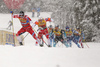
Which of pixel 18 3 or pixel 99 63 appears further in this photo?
pixel 18 3

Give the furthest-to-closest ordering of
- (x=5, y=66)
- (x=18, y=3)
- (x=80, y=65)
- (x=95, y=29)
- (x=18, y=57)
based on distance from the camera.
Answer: (x=18, y=3)
(x=95, y=29)
(x=18, y=57)
(x=80, y=65)
(x=5, y=66)

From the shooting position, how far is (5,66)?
168 inches

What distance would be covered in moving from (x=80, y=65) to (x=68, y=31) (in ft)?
24.4

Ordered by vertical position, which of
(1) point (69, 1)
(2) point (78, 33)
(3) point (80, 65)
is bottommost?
(3) point (80, 65)

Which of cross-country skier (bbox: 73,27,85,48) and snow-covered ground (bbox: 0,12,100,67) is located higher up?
cross-country skier (bbox: 73,27,85,48)

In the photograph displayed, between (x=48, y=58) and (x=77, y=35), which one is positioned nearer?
(x=48, y=58)

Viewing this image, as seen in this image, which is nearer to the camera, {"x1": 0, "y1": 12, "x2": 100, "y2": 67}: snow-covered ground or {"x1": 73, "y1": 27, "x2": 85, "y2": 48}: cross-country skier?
{"x1": 0, "y1": 12, "x2": 100, "y2": 67}: snow-covered ground

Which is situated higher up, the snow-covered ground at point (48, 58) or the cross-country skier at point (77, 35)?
the cross-country skier at point (77, 35)

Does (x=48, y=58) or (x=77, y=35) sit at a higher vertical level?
(x=77, y=35)

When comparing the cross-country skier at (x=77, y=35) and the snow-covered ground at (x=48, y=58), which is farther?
the cross-country skier at (x=77, y=35)

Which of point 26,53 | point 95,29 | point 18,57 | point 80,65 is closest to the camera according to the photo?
point 80,65

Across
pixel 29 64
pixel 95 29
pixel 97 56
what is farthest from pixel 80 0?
pixel 29 64

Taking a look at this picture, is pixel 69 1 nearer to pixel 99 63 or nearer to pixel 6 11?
pixel 6 11

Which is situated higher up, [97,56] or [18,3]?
[18,3]
